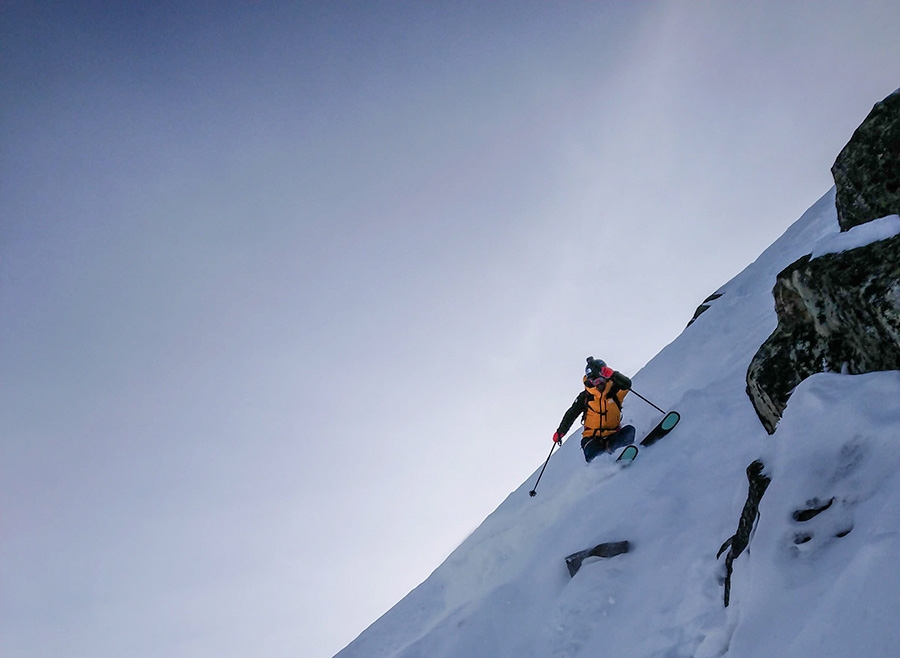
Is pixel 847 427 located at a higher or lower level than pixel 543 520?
lower

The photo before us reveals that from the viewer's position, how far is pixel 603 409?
1505cm

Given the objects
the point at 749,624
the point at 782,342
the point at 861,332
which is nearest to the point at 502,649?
the point at 749,624

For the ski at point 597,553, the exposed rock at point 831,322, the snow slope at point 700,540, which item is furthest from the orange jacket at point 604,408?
the exposed rock at point 831,322

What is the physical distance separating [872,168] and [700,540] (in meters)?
5.30

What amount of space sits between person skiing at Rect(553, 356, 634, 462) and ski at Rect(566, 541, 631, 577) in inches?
180

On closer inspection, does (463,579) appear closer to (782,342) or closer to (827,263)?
(782,342)

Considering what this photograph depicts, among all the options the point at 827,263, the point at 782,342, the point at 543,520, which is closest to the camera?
the point at 827,263

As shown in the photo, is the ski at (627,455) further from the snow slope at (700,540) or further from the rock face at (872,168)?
the rock face at (872,168)

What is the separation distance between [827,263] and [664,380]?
37.9 ft

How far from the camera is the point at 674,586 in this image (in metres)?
8.20

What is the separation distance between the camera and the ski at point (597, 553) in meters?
10.0

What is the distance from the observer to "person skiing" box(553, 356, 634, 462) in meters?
14.9

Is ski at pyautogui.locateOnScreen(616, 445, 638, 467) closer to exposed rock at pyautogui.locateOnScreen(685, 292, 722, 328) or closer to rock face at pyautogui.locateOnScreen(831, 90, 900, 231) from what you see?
rock face at pyautogui.locateOnScreen(831, 90, 900, 231)

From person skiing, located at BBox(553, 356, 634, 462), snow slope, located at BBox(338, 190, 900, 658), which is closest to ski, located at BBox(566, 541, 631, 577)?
snow slope, located at BBox(338, 190, 900, 658)
